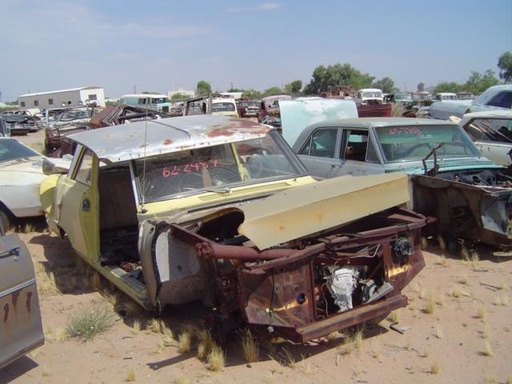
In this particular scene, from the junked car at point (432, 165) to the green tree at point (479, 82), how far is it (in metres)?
59.6

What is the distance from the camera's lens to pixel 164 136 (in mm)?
4965

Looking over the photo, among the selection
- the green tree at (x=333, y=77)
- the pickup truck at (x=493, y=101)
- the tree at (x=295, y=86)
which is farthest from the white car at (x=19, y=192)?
the tree at (x=295, y=86)

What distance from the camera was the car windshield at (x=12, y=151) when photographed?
8.65 metres

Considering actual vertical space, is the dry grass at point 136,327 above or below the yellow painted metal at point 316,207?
below

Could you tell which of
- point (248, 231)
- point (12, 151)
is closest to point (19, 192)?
point (12, 151)

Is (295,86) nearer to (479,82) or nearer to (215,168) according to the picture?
(479,82)

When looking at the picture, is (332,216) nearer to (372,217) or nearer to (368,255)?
(368,255)

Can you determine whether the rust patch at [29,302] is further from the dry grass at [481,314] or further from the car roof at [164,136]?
the dry grass at [481,314]

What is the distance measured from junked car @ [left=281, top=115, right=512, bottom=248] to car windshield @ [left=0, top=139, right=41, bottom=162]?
4590mm

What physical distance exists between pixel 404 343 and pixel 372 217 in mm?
1073

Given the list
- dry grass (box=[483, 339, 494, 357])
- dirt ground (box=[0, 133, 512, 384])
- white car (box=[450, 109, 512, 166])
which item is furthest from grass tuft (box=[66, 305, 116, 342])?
white car (box=[450, 109, 512, 166])

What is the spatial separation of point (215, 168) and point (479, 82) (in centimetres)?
7010

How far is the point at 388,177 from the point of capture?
4.24 meters

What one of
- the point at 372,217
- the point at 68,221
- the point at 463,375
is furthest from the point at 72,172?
the point at 463,375
